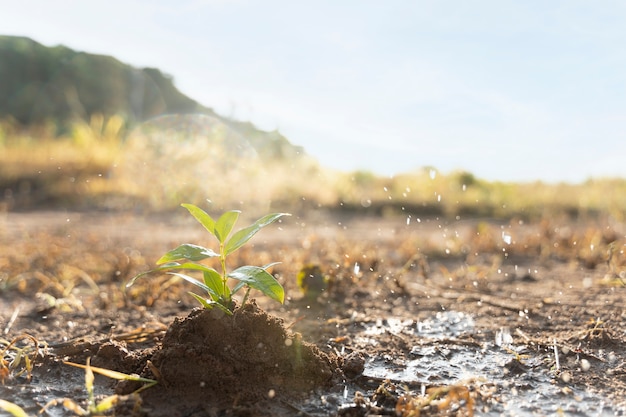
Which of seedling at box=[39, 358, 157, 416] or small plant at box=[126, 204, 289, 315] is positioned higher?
small plant at box=[126, 204, 289, 315]

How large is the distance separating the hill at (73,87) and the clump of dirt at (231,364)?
3108cm

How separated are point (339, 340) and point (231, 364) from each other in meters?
0.59

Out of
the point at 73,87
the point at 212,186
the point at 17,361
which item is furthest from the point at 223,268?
the point at 73,87

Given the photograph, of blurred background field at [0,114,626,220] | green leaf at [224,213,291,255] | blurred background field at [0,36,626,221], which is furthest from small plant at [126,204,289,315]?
blurred background field at [0,114,626,220]

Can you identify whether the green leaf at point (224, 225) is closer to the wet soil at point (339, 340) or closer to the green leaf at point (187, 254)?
the green leaf at point (187, 254)

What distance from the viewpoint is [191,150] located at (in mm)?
11867

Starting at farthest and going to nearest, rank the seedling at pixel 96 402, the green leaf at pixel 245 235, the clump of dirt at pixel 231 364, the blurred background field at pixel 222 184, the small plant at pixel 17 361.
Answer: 1. the blurred background field at pixel 222 184
2. the small plant at pixel 17 361
3. the green leaf at pixel 245 235
4. the clump of dirt at pixel 231 364
5. the seedling at pixel 96 402

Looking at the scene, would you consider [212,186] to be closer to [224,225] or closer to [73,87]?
[224,225]

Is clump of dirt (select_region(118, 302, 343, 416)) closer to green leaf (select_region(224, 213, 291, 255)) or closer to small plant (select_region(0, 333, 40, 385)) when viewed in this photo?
green leaf (select_region(224, 213, 291, 255))

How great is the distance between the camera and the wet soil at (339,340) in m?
1.54

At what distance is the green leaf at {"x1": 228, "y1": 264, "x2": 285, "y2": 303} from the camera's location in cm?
155

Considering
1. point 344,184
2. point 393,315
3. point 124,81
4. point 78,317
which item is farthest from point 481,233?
point 124,81

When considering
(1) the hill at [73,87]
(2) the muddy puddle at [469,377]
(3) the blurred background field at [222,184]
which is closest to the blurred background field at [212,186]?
(3) the blurred background field at [222,184]

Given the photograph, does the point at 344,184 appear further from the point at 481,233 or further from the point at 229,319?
the point at 229,319
